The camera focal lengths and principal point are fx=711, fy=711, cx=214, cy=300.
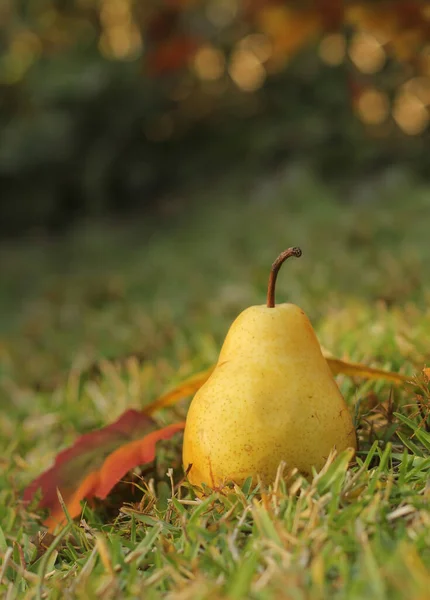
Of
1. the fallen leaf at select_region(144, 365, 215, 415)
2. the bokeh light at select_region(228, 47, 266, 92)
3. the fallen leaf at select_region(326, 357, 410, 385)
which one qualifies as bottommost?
the fallen leaf at select_region(326, 357, 410, 385)

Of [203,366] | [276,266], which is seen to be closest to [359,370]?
[276,266]

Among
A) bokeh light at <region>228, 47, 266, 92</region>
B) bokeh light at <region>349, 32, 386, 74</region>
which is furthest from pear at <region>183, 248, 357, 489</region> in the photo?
bokeh light at <region>228, 47, 266, 92</region>

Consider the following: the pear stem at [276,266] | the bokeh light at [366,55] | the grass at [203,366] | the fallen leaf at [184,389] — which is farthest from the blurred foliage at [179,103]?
the pear stem at [276,266]

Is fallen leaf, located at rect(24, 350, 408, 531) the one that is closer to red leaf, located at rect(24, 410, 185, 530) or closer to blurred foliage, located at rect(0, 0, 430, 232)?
red leaf, located at rect(24, 410, 185, 530)

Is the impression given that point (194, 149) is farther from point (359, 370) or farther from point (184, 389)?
point (359, 370)

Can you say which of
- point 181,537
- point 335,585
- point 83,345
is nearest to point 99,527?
point 181,537

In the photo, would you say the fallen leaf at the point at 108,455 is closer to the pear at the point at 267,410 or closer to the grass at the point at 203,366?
the grass at the point at 203,366

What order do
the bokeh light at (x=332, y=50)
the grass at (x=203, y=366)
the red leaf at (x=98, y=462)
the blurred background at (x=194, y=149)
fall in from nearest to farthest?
the grass at (x=203, y=366)
the red leaf at (x=98, y=462)
the blurred background at (x=194, y=149)
the bokeh light at (x=332, y=50)

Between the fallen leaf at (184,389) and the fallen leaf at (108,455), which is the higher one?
the fallen leaf at (184,389)
